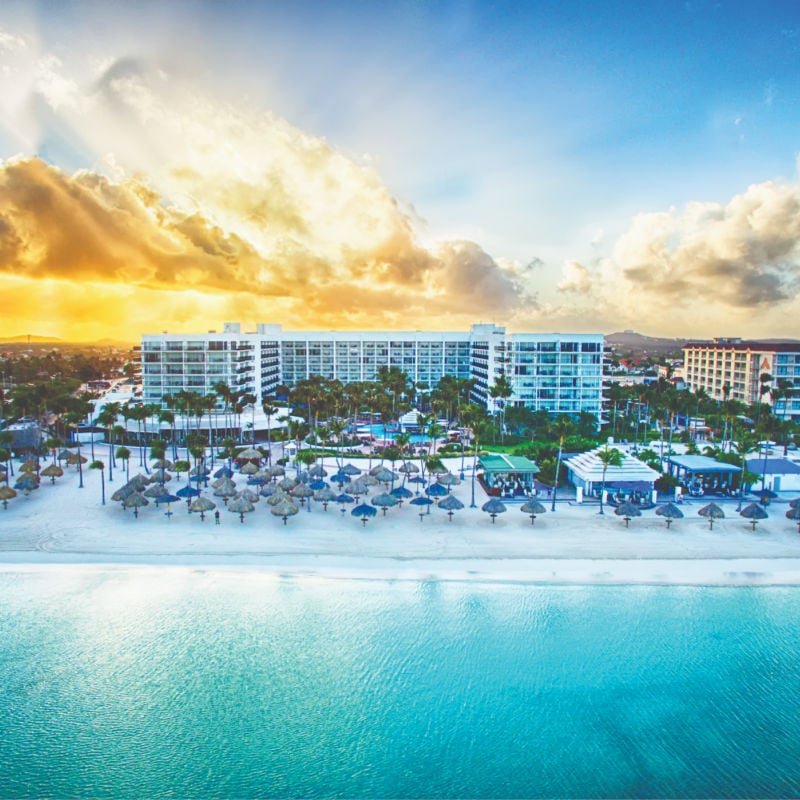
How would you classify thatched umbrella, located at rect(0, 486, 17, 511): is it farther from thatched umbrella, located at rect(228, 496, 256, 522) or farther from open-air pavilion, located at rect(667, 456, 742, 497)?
open-air pavilion, located at rect(667, 456, 742, 497)

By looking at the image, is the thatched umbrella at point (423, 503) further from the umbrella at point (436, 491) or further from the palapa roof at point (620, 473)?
the palapa roof at point (620, 473)

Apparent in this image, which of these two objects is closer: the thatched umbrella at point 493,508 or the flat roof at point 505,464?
the thatched umbrella at point 493,508

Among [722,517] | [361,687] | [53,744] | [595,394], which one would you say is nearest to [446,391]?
[595,394]

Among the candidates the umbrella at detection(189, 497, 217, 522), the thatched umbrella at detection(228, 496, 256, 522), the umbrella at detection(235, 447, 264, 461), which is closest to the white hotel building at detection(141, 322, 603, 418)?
the umbrella at detection(235, 447, 264, 461)

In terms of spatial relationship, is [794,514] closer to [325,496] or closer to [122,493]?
[325,496]

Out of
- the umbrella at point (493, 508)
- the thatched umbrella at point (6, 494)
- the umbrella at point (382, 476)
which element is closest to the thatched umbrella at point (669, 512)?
the umbrella at point (493, 508)

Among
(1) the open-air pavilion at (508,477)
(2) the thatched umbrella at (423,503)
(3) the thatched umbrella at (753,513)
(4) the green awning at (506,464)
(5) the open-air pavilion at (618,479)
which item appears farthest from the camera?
(4) the green awning at (506,464)

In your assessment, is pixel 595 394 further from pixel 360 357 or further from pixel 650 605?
pixel 650 605
